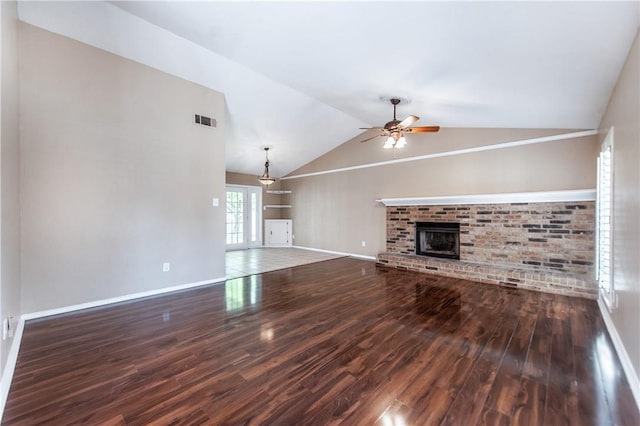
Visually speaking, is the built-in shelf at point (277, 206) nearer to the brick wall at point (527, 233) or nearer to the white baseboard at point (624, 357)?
the brick wall at point (527, 233)

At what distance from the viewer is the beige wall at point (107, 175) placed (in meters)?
3.07

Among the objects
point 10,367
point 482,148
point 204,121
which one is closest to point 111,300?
point 10,367

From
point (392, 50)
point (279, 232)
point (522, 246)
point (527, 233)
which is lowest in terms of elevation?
A: point (279, 232)

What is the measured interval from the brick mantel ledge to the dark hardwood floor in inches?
17.3

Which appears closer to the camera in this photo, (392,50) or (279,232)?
(392,50)

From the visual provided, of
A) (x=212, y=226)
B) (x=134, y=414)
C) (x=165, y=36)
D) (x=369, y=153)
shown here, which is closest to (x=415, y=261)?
(x=369, y=153)

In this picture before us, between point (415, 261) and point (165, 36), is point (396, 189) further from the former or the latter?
point (165, 36)

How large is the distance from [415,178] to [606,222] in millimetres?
3283

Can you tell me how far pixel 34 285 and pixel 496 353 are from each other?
4.71 m

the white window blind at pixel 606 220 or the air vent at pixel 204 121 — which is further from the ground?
the air vent at pixel 204 121

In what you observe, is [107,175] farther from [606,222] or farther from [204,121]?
[606,222]

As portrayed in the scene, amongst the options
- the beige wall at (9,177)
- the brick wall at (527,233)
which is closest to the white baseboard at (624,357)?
the brick wall at (527,233)

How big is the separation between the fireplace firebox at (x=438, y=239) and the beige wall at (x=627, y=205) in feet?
9.07

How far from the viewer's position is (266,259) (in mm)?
6859
